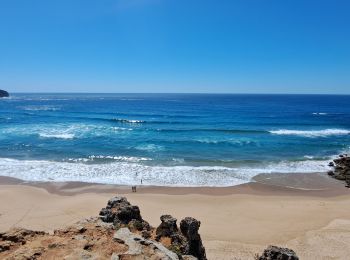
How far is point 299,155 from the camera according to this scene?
1417 inches

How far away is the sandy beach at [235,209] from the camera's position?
16016 mm

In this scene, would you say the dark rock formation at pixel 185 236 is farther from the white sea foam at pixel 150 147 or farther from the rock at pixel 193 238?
the white sea foam at pixel 150 147

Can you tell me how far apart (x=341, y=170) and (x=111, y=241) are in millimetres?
25968

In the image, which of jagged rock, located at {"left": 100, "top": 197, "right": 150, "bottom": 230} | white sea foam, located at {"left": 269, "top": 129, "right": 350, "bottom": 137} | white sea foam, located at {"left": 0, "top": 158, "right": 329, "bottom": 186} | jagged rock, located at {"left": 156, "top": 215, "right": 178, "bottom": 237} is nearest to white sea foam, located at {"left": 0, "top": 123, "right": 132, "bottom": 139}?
white sea foam, located at {"left": 0, "top": 158, "right": 329, "bottom": 186}

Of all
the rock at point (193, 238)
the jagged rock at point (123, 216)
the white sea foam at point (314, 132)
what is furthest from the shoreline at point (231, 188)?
the white sea foam at point (314, 132)

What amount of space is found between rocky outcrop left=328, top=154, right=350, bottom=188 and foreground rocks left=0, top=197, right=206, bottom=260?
815 inches

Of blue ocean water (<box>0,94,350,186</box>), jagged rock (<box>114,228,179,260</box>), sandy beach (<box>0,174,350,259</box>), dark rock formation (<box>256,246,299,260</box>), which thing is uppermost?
jagged rock (<box>114,228,179,260</box>)

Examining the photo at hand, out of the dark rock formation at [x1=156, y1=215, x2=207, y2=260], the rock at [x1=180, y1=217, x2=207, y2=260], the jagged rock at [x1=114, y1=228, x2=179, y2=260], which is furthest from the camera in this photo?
the rock at [x1=180, y1=217, x2=207, y2=260]

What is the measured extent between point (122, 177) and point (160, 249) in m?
19.2

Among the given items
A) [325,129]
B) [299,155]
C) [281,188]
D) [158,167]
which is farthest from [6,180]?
[325,129]

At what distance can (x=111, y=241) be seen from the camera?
362 inches

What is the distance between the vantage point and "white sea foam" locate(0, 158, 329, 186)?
26.7m

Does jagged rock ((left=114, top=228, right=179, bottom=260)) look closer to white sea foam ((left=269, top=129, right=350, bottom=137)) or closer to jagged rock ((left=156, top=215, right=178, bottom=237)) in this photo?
jagged rock ((left=156, top=215, right=178, bottom=237))

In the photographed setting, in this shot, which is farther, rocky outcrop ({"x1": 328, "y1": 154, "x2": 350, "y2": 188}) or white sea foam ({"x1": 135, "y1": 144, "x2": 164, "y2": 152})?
white sea foam ({"x1": 135, "y1": 144, "x2": 164, "y2": 152})
